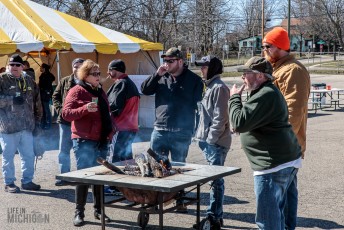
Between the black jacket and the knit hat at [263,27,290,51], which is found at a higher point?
the knit hat at [263,27,290,51]

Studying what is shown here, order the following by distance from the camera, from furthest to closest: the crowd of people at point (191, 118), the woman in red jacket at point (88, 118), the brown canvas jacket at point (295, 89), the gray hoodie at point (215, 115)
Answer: the woman in red jacket at point (88, 118) < the gray hoodie at point (215, 115) < the brown canvas jacket at point (295, 89) < the crowd of people at point (191, 118)

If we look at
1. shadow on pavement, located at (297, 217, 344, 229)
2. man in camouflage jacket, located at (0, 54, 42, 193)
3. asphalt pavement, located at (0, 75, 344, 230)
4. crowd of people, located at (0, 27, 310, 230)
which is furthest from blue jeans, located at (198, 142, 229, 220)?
man in camouflage jacket, located at (0, 54, 42, 193)

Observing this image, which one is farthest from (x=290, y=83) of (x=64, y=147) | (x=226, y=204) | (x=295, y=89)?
(x=64, y=147)

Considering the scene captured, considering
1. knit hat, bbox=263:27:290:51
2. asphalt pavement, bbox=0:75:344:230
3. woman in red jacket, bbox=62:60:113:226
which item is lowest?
asphalt pavement, bbox=0:75:344:230

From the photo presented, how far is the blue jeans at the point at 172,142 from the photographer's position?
622 cm

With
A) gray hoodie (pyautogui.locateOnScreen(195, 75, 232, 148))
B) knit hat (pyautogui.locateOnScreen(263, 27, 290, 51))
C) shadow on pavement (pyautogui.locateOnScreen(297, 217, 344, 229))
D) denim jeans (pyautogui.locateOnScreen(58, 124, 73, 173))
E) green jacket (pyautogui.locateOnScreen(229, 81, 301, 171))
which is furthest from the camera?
denim jeans (pyautogui.locateOnScreen(58, 124, 73, 173))

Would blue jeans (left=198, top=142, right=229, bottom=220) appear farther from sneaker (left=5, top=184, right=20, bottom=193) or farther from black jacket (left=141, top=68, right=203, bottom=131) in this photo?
sneaker (left=5, top=184, right=20, bottom=193)

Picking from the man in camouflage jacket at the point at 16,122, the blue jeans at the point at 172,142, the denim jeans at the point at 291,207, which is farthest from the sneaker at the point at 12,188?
the denim jeans at the point at 291,207

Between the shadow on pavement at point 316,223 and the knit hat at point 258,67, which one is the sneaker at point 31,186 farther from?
the knit hat at point 258,67

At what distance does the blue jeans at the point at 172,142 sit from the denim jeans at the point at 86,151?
1.90 feet

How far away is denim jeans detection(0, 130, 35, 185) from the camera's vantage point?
7.22m

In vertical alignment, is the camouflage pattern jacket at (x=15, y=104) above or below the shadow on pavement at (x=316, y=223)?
above

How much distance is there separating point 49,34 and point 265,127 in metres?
8.53

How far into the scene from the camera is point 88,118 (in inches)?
240
